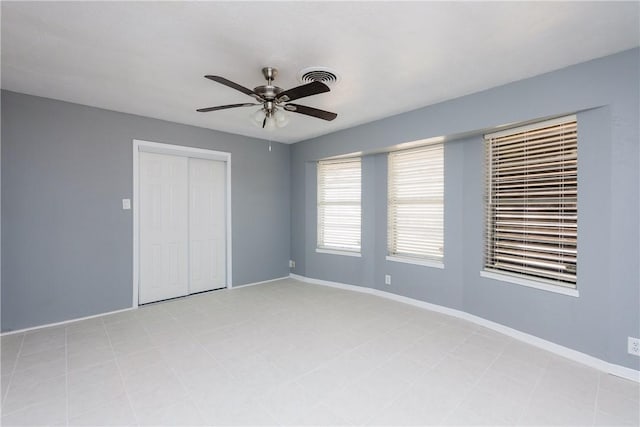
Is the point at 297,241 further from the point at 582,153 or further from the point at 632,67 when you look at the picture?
the point at 632,67

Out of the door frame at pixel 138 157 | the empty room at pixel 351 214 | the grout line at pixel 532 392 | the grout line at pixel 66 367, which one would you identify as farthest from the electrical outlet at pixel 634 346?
the door frame at pixel 138 157

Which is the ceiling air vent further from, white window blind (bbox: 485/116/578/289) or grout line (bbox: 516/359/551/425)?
grout line (bbox: 516/359/551/425)

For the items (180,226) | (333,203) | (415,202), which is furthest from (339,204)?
(180,226)

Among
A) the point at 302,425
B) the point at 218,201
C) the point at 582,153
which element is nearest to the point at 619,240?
the point at 582,153

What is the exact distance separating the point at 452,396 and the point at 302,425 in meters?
1.07

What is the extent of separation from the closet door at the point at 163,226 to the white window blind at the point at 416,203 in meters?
3.08

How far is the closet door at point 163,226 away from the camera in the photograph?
416 centimetres

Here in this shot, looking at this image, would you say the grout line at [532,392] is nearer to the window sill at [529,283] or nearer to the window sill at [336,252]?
the window sill at [529,283]

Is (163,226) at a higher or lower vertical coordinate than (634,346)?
higher

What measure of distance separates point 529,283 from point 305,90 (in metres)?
2.76

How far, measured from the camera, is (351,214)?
4867 millimetres

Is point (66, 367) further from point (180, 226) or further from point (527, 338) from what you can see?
point (527, 338)

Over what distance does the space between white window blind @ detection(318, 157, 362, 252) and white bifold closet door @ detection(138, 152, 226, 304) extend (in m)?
1.68

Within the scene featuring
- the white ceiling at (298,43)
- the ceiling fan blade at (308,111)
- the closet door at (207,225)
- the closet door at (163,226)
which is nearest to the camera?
the white ceiling at (298,43)
